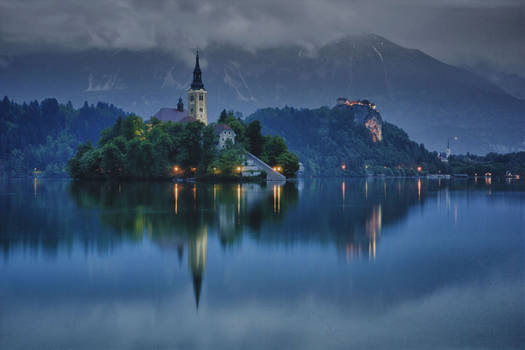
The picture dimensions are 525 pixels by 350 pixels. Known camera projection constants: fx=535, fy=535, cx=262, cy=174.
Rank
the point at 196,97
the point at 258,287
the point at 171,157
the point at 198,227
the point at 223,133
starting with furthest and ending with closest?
the point at 196,97 < the point at 223,133 < the point at 171,157 < the point at 198,227 < the point at 258,287

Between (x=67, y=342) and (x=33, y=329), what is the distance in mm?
1068

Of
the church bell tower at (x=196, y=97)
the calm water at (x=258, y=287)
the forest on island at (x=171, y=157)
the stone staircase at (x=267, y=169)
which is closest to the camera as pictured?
the calm water at (x=258, y=287)

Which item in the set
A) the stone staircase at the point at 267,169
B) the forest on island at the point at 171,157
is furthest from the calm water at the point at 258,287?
the stone staircase at the point at 267,169

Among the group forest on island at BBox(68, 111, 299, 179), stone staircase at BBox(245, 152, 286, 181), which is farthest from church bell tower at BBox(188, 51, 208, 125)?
stone staircase at BBox(245, 152, 286, 181)

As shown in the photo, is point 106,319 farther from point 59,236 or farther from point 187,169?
point 187,169

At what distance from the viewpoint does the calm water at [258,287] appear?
10.1 metres

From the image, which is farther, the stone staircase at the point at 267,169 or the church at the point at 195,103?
the church at the point at 195,103

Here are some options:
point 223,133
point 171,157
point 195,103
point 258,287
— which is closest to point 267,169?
point 223,133

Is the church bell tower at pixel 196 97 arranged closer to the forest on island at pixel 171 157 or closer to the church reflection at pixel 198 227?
the forest on island at pixel 171 157

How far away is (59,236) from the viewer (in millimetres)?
22250

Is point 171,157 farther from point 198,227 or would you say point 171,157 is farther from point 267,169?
point 198,227

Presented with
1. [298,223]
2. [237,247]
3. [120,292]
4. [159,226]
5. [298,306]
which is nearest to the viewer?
[298,306]

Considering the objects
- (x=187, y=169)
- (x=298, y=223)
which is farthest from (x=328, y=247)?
(x=187, y=169)

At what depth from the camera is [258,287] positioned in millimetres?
13531
